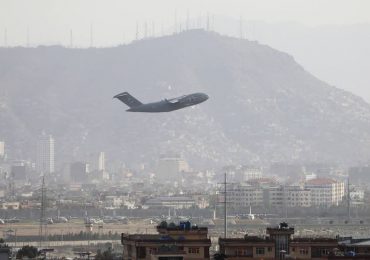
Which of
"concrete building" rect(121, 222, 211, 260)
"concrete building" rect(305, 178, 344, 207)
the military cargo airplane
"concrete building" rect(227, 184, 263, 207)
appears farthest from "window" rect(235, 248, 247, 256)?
"concrete building" rect(305, 178, 344, 207)

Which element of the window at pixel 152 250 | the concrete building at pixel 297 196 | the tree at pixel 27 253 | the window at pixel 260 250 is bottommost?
the window at pixel 152 250

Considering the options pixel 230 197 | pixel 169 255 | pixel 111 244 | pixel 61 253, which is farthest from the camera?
pixel 230 197

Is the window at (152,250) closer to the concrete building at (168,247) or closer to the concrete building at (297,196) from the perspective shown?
the concrete building at (168,247)

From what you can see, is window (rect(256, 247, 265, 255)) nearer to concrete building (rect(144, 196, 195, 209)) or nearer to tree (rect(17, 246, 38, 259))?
tree (rect(17, 246, 38, 259))

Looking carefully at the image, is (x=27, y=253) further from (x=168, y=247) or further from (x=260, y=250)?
(x=168, y=247)

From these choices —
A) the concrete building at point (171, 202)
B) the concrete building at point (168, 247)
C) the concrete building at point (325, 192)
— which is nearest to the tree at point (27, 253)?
the concrete building at point (168, 247)

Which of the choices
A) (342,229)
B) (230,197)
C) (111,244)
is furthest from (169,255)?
(230,197)

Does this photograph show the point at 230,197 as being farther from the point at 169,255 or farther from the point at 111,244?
the point at 169,255
